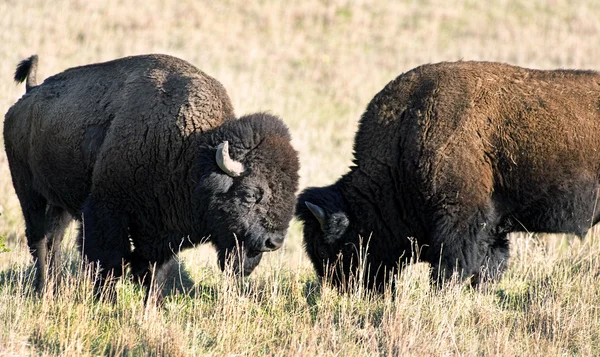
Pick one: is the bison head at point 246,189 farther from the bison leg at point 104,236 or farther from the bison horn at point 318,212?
the bison horn at point 318,212

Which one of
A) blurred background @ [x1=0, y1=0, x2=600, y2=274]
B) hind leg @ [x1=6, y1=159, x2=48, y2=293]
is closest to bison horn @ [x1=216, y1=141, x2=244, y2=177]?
hind leg @ [x1=6, y1=159, x2=48, y2=293]

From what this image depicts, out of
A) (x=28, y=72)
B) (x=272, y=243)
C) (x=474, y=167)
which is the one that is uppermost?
(x=28, y=72)

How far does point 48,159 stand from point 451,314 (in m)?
4.02

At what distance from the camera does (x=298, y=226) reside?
14820 mm

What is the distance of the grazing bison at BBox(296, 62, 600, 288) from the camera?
23.3ft

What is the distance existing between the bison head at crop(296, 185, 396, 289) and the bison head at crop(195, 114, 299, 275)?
45.9 inches

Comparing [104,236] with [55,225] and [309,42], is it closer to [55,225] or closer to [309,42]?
[55,225]

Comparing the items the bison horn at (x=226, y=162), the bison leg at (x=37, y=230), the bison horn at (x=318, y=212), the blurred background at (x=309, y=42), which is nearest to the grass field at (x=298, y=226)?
the blurred background at (x=309, y=42)

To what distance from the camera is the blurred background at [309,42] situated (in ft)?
65.8

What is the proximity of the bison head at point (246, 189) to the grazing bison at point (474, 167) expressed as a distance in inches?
37.3

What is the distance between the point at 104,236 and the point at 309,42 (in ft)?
67.2

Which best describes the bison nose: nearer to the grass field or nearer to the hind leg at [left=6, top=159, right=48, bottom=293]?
the grass field

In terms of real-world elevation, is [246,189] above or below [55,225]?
above

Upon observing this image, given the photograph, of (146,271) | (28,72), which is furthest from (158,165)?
(28,72)
